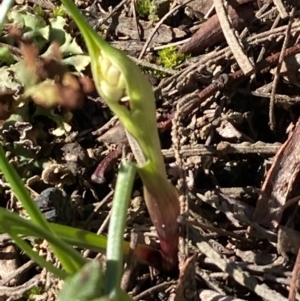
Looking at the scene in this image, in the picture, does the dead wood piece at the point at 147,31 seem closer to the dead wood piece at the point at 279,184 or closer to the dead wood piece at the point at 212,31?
the dead wood piece at the point at 212,31

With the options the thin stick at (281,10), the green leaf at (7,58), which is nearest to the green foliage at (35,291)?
the green leaf at (7,58)

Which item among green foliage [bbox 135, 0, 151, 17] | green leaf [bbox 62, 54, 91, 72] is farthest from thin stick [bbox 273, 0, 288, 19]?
green leaf [bbox 62, 54, 91, 72]

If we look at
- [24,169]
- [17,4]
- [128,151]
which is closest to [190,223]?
[128,151]

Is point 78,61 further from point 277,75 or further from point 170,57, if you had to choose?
point 277,75

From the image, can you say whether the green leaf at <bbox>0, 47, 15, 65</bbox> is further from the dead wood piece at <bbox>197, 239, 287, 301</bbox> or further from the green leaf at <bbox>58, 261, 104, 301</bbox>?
the green leaf at <bbox>58, 261, 104, 301</bbox>

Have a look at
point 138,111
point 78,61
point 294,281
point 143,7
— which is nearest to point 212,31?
point 143,7
